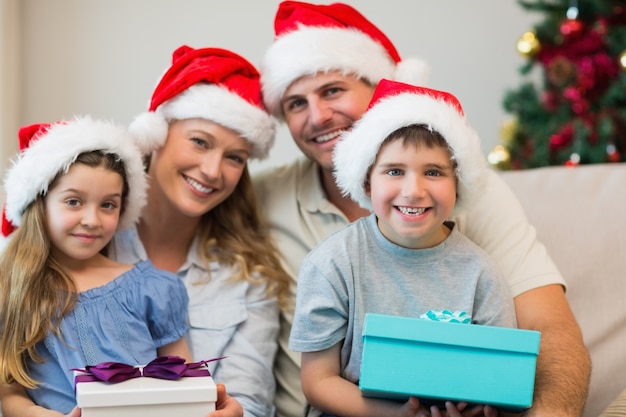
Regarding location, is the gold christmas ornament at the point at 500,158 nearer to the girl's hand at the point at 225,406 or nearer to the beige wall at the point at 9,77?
the beige wall at the point at 9,77

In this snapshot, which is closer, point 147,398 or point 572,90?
point 147,398

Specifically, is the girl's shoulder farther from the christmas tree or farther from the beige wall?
the christmas tree

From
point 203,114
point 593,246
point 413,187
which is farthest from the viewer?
point 593,246

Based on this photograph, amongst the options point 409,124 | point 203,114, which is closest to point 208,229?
point 203,114

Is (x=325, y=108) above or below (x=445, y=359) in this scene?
above

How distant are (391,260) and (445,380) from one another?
359mm

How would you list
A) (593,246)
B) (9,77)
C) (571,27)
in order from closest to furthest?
(593,246) → (9,77) → (571,27)

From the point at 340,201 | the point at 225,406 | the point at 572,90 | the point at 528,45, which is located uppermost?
the point at 528,45

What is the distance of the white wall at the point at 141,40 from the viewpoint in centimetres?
335

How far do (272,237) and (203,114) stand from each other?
1.49 feet

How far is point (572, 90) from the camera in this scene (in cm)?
353

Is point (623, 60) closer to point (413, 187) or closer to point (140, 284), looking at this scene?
point (413, 187)

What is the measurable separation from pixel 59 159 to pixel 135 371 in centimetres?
59

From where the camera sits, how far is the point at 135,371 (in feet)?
5.84
